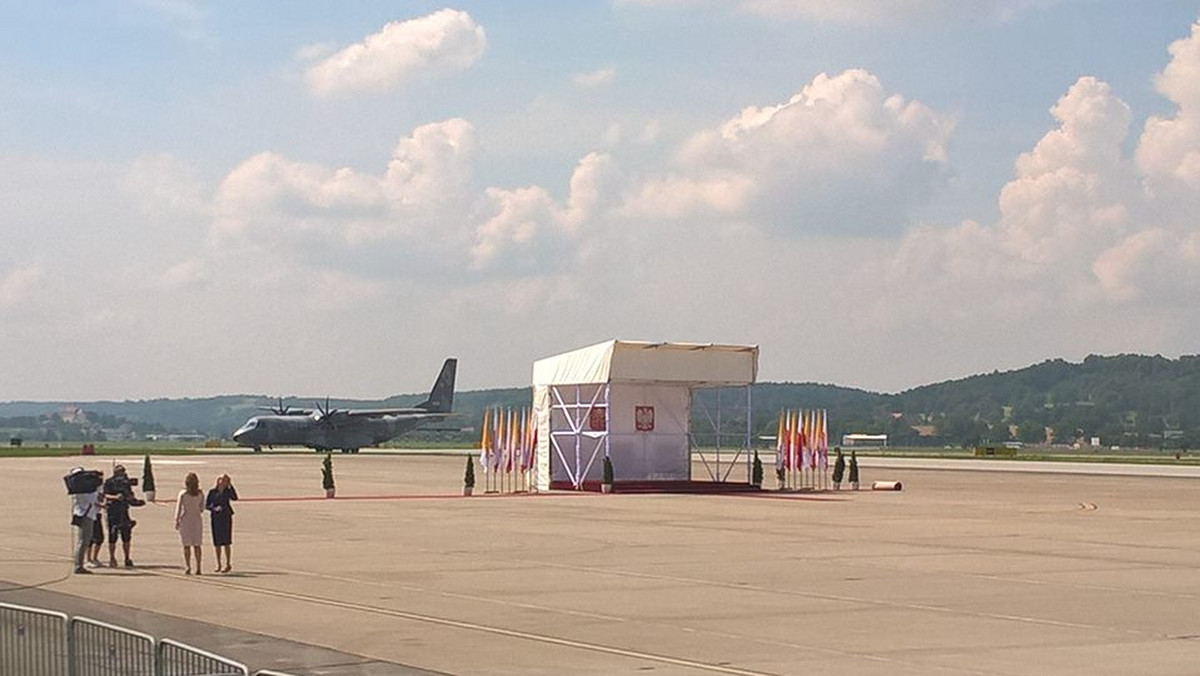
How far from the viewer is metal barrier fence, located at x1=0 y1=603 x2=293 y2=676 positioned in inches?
427

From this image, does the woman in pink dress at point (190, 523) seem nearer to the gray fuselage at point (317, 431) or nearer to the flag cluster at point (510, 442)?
the flag cluster at point (510, 442)

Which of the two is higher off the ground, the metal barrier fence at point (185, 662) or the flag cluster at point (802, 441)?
the flag cluster at point (802, 441)

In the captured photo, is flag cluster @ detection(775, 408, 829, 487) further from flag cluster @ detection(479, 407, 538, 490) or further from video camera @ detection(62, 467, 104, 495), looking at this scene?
video camera @ detection(62, 467, 104, 495)

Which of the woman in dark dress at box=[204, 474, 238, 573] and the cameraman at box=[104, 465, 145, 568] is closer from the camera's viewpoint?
the woman in dark dress at box=[204, 474, 238, 573]

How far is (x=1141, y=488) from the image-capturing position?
61.0m

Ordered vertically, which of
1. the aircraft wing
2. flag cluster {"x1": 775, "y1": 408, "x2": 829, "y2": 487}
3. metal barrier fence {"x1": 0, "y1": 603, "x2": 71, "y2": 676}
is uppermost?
the aircraft wing

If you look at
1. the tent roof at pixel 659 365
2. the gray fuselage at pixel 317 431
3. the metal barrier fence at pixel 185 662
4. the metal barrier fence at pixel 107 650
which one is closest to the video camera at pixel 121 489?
the metal barrier fence at pixel 107 650

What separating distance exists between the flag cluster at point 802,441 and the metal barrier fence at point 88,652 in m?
44.5

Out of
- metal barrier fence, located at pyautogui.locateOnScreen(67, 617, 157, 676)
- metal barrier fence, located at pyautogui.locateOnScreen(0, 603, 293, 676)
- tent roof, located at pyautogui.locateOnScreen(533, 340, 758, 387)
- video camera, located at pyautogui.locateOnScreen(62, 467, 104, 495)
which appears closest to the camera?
metal barrier fence, located at pyautogui.locateOnScreen(0, 603, 293, 676)

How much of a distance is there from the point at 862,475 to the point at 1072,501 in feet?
83.8

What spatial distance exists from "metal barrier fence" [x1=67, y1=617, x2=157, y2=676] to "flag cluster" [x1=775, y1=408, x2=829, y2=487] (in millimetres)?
45283

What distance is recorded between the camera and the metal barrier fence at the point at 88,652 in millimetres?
10836

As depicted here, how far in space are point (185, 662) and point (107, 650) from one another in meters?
1.26

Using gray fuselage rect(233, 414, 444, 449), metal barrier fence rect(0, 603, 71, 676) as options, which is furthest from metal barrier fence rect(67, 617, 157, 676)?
gray fuselage rect(233, 414, 444, 449)
